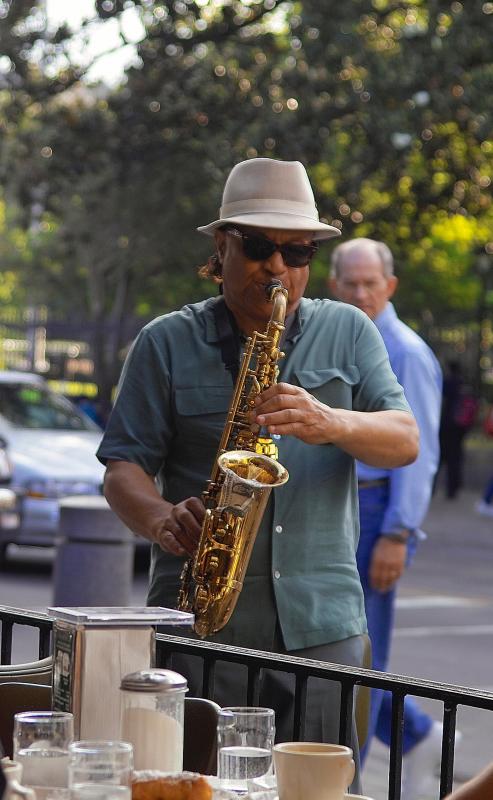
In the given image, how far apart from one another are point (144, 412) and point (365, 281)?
7.96ft

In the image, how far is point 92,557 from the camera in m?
9.39

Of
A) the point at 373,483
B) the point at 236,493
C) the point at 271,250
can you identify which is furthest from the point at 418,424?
the point at 236,493

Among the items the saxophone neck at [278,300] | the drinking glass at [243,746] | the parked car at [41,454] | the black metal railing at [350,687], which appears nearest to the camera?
the drinking glass at [243,746]

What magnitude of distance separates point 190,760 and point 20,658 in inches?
262

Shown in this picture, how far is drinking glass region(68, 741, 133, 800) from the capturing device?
2080 millimetres

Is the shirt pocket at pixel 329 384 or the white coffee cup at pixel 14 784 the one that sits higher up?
the shirt pocket at pixel 329 384

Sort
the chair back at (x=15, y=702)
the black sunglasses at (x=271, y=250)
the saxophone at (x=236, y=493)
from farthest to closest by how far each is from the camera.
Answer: the black sunglasses at (x=271, y=250), the saxophone at (x=236, y=493), the chair back at (x=15, y=702)

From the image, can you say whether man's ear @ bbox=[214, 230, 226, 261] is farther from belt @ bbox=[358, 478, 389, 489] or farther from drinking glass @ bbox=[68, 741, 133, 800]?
drinking glass @ bbox=[68, 741, 133, 800]

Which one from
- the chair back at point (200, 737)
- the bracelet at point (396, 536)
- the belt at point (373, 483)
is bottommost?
the bracelet at point (396, 536)

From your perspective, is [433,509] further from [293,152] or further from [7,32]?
[7,32]

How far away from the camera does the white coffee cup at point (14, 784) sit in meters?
1.98

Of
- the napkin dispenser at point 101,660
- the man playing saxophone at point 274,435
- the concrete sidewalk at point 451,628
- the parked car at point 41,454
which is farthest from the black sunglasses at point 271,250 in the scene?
the parked car at point 41,454

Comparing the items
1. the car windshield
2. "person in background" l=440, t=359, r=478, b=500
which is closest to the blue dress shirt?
the car windshield

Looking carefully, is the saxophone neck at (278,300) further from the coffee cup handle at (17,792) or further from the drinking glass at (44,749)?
the coffee cup handle at (17,792)
